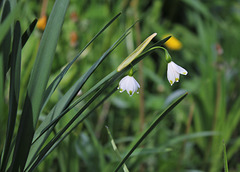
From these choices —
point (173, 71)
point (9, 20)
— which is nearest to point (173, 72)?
point (173, 71)

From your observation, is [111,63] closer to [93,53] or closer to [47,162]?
[93,53]

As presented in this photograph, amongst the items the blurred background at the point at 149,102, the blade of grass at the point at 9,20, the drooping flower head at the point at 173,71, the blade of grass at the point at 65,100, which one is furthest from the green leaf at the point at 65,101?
the blurred background at the point at 149,102

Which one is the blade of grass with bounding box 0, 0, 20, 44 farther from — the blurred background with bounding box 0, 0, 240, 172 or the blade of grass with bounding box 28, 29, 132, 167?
the blurred background with bounding box 0, 0, 240, 172

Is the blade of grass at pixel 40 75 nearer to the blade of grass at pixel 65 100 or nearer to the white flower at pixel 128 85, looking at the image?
the blade of grass at pixel 65 100

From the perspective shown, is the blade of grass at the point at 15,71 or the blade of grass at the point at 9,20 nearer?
the blade of grass at the point at 9,20

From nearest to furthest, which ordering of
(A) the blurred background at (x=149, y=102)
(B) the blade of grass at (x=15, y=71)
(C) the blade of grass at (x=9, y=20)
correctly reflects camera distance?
(C) the blade of grass at (x=9, y=20), (B) the blade of grass at (x=15, y=71), (A) the blurred background at (x=149, y=102)

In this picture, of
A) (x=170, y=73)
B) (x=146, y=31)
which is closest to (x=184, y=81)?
(x=146, y=31)
